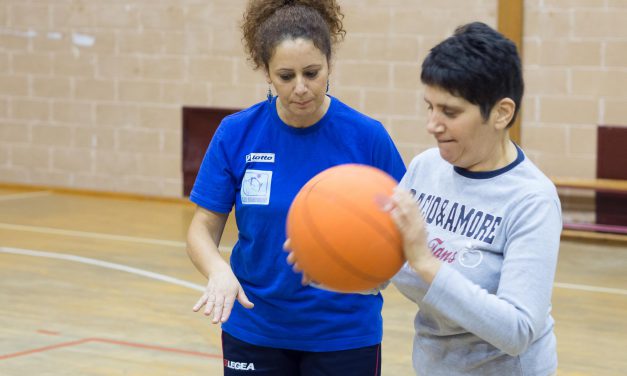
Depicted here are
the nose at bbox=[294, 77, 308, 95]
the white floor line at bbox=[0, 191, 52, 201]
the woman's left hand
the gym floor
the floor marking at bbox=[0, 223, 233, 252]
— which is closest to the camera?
the woman's left hand

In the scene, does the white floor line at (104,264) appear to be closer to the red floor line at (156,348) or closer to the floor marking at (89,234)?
the floor marking at (89,234)

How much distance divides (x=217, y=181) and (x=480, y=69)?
951 millimetres

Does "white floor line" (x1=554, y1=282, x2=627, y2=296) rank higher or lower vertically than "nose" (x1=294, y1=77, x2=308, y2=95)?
lower

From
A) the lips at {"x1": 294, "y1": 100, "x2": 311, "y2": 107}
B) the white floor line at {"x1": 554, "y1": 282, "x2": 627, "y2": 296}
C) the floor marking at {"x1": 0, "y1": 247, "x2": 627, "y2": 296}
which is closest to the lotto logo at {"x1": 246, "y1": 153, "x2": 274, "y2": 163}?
the lips at {"x1": 294, "y1": 100, "x2": 311, "y2": 107}

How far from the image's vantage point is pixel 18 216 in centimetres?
910

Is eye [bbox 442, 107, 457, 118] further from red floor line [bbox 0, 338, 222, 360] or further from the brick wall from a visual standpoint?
the brick wall

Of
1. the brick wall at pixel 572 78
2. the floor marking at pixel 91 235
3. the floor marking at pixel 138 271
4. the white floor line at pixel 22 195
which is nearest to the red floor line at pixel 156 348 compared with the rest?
the floor marking at pixel 138 271

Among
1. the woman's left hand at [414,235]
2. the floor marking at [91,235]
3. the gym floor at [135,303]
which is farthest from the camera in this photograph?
the floor marking at [91,235]

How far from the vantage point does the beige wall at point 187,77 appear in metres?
8.38

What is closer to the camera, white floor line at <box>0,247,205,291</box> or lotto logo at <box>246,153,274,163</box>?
lotto logo at <box>246,153,274,163</box>

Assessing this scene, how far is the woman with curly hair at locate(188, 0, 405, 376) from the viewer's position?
101 inches

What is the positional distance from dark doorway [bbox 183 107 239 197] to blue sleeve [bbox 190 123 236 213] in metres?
7.25

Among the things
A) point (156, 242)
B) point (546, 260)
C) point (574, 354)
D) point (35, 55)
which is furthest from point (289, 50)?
point (35, 55)

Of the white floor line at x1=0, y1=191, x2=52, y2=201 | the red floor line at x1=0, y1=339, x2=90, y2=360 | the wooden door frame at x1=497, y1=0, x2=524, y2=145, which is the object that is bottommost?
the red floor line at x1=0, y1=339, x2=90, y2=360
